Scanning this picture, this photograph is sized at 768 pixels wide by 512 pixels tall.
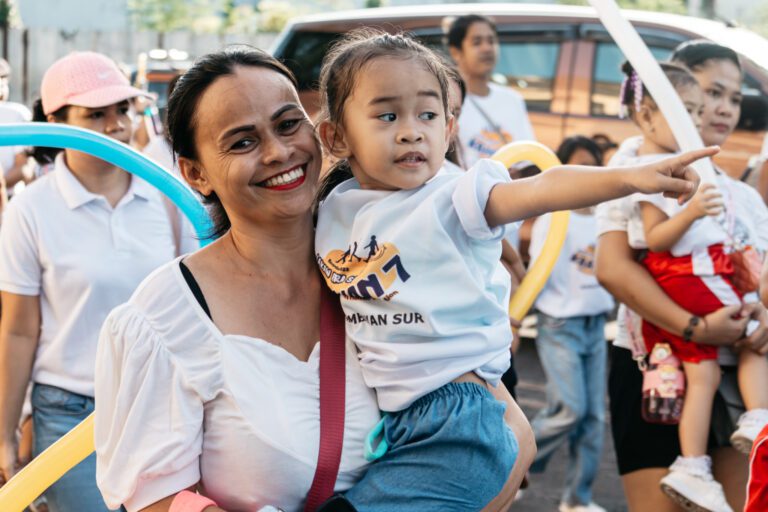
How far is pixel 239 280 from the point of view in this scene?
7.70ft

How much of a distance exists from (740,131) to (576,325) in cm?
258

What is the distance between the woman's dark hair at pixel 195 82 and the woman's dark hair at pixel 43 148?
1.58 m

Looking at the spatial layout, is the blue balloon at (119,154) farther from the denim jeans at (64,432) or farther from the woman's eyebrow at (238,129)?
the denim jeans at (64,432)

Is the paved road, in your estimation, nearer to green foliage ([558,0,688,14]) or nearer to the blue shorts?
the blue shorts

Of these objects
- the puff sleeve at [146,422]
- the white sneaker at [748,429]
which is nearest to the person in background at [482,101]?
the white sneaker at [748,429]

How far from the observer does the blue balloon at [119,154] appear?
2922 millimetres

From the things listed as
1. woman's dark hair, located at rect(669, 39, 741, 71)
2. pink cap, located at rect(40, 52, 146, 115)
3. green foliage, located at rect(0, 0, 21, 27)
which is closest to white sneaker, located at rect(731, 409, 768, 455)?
woman's dark hair, located at rect(669, 39, 741, 71)

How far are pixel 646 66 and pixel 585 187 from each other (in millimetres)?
735

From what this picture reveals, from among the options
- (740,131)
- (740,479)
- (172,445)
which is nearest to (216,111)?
(172,445)

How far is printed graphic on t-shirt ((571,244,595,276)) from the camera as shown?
18.2ft

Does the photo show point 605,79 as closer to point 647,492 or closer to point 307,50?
point 307,50

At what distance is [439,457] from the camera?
2.20m

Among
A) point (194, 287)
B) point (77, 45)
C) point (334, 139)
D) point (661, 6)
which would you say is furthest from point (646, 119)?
point (77, 45)

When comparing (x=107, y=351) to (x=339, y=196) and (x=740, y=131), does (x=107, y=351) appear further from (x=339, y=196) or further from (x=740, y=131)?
(x=740, y=131)
